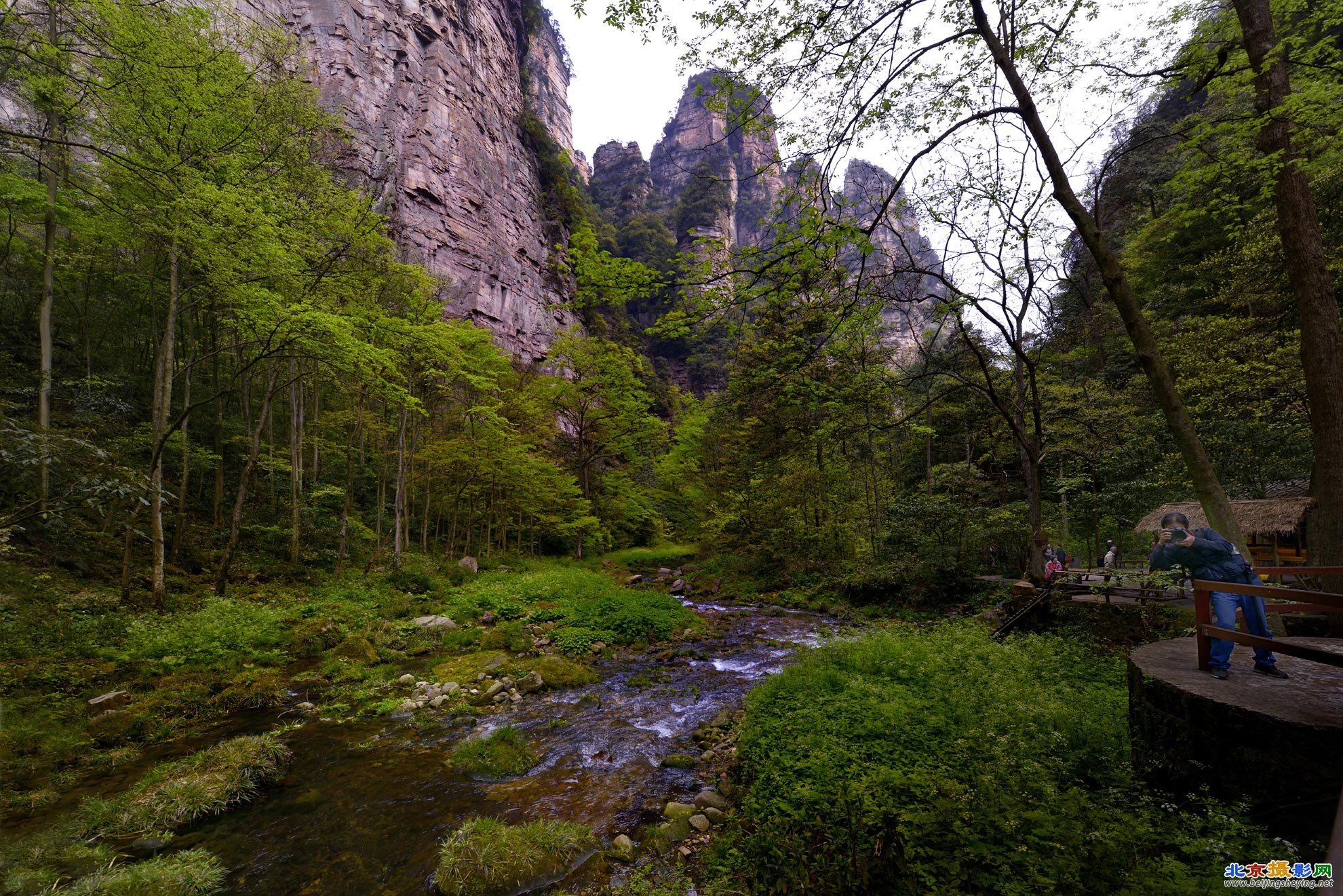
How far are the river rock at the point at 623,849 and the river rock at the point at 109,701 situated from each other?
7.69 meters

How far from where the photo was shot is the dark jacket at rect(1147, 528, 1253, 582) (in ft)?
14.8

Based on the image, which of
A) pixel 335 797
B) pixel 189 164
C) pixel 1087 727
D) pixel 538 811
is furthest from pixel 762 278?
pixel 189 164

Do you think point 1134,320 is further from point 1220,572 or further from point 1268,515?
point 1268,515

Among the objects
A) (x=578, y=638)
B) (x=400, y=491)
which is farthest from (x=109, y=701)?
(x=400, y=491)

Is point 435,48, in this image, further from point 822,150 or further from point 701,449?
point 822,150

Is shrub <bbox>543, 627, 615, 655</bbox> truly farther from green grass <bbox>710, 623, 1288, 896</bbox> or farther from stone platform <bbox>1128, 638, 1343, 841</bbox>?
stone platform <bbox>1128, 638, 1343, 841</bbox>

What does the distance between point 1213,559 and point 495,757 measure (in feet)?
27.8

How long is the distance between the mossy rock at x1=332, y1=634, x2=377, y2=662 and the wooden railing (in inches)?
500

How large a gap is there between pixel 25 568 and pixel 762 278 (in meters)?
14.9

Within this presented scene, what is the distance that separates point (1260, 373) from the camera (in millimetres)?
11445

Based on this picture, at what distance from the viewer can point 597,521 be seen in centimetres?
2317

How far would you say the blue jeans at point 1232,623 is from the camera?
3.95 m

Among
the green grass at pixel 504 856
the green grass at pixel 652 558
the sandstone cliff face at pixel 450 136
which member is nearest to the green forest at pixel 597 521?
the green grass at pixel 504 856

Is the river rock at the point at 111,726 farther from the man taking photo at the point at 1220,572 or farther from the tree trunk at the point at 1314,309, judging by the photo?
the tree trunk at the point at 1314,309
